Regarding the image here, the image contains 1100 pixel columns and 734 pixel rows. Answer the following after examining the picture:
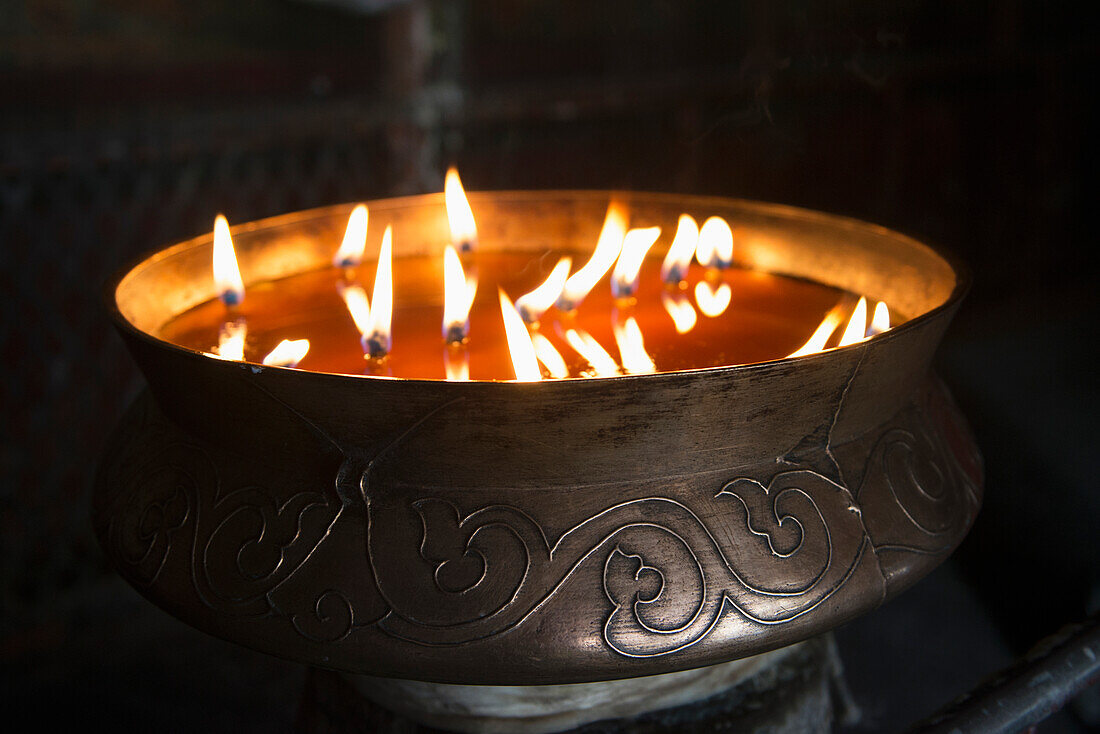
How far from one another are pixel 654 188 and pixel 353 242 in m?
2.19

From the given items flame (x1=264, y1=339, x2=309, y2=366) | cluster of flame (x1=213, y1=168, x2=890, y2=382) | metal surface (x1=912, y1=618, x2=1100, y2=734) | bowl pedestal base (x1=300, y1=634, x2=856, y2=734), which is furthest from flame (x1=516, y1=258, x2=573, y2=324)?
metal surface (x1=912, y1=618, x2=1100, y2=734)

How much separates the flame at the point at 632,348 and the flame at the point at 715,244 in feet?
0.78

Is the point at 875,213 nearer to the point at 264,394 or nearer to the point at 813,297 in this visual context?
the point at 813,297

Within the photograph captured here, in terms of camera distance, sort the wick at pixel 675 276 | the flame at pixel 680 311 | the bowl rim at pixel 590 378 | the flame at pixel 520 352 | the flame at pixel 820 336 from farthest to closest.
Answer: the wick at pixel 675 276 < the flame at pixel 680 311 < the flame at pixel 820 336 < the flame at pixel 520 352 < the bowl rim at pixel 590 378

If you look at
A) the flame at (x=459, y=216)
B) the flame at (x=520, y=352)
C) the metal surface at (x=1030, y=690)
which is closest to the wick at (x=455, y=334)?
the flame at (x=520, y=352)

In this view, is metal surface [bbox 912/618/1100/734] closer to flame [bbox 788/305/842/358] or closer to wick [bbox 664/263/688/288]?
flame [bbox 788/305/842/358]

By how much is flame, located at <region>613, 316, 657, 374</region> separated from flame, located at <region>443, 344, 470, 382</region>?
5.7 inches

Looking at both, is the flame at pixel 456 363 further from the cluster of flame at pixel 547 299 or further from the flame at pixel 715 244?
the flame at pixel 715 244

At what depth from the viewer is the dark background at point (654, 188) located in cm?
204

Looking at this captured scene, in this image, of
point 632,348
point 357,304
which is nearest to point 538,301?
point 632,348

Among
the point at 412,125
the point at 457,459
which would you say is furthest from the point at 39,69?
the point at 457,459

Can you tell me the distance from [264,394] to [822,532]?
1.47ft

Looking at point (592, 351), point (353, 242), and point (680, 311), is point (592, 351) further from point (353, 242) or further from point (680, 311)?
point (353, 242)

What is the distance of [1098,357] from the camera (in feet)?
7.43
